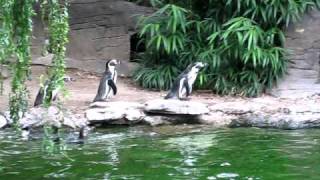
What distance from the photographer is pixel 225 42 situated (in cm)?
1002

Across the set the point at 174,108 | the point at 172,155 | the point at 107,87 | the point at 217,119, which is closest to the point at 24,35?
the point at 172,155

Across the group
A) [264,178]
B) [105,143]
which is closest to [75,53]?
[105,143]

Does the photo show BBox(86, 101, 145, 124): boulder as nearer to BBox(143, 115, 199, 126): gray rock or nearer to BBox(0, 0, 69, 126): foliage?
BBox(143, 115, 199, 126): gray rock

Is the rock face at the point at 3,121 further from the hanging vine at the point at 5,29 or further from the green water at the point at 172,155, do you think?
the hanging vine at the point at 5,29

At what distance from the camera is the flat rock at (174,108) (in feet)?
27.5

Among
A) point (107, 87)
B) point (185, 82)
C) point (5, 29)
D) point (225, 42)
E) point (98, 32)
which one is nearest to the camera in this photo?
point (5, 29)

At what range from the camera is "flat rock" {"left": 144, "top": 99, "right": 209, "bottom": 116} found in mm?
8383

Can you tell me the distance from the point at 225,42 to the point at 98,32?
286 cm

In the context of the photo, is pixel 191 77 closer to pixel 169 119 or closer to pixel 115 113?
pixel 169 119

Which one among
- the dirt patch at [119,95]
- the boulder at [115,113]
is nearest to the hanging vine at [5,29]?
the boulder at [115,113]

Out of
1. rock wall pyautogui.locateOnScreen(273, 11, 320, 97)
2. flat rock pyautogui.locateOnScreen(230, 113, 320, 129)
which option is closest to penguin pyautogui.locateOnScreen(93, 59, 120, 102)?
flat rock pyautogui.locateOnScreen(230, 113, 320, 129)

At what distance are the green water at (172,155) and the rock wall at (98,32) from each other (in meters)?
4.06

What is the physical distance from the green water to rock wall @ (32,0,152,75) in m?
4.06

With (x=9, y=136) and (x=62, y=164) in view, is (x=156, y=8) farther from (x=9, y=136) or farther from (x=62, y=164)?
(x=62, y=164)
